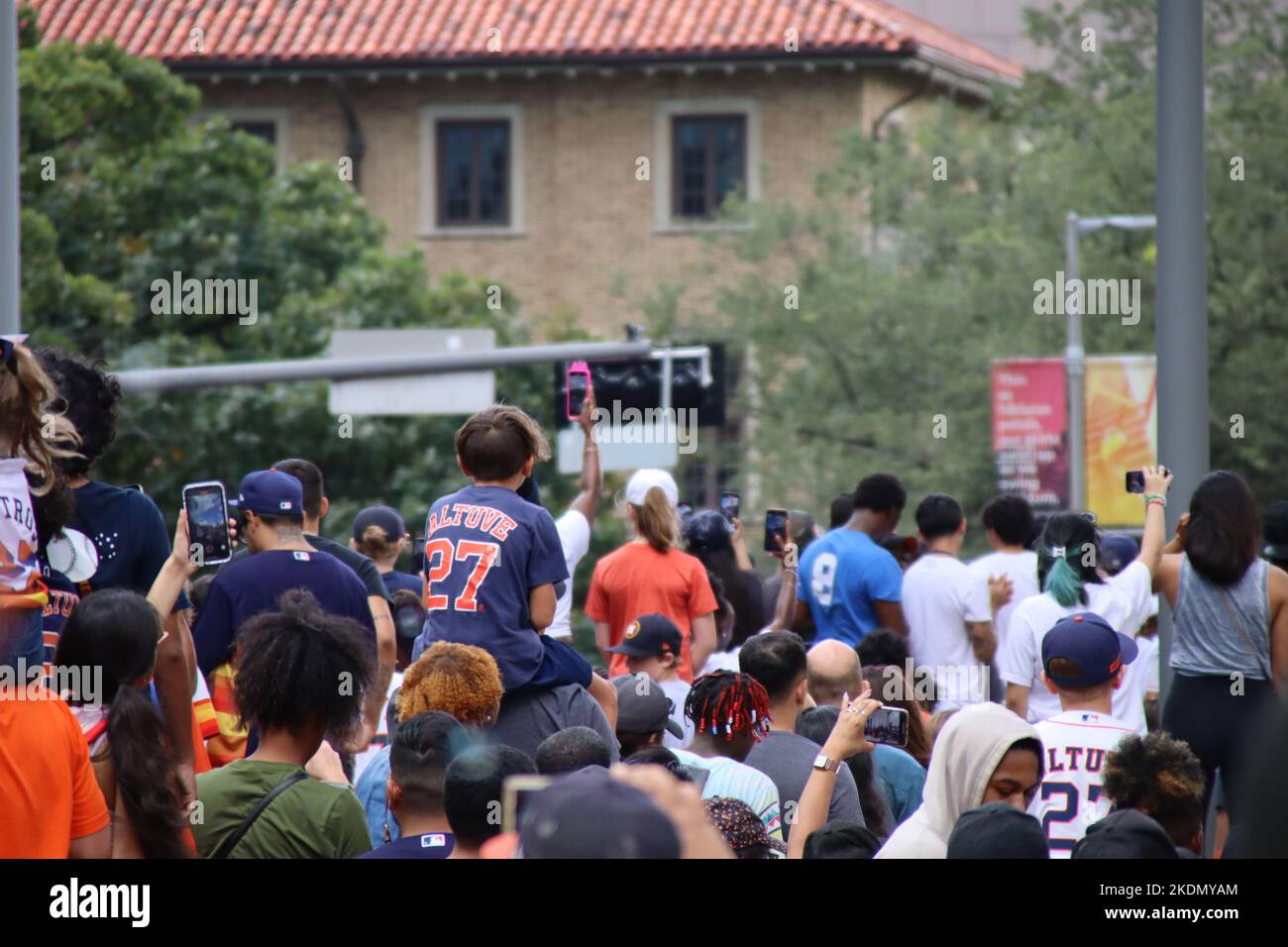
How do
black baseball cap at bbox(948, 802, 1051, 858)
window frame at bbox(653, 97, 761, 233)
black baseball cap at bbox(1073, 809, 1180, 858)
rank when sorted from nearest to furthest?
black baseball cap at bbox(948, 802, 1051, 858)
black baseball cap at bbox(1073, 809, 1180, 858)
window frame at bbox(653, 97, 761, 233)

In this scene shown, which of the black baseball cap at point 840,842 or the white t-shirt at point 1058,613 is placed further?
the white t-shirt at point 1058,613

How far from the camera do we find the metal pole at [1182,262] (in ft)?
22.6

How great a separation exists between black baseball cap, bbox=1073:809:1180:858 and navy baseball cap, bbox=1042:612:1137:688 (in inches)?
73.2

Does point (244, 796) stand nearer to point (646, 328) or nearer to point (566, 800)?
point (566, 800)

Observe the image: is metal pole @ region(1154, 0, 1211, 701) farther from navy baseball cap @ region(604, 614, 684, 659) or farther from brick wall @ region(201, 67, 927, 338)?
brick wall @ region(201, 67, 927, 338)

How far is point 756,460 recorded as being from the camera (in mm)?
31000

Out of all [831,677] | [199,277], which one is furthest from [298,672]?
[199,277]

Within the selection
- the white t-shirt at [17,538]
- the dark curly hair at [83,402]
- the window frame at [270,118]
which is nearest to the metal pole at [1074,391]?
the window frame at [270,118]

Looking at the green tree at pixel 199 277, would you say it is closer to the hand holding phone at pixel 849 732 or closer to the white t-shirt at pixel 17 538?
the white t-shirt at pixel 17 538

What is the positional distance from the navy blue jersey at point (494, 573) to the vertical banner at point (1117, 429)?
1607 centimetres

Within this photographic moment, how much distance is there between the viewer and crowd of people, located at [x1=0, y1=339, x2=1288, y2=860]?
4.16 meters

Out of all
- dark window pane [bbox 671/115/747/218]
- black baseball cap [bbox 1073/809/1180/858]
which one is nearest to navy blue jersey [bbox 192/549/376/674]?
black baseball cap [bbox 1073/809/1180/858]

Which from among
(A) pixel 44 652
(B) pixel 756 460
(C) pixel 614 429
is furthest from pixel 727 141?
(A) pixel 44 652

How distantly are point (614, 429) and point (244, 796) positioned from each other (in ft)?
43.5
